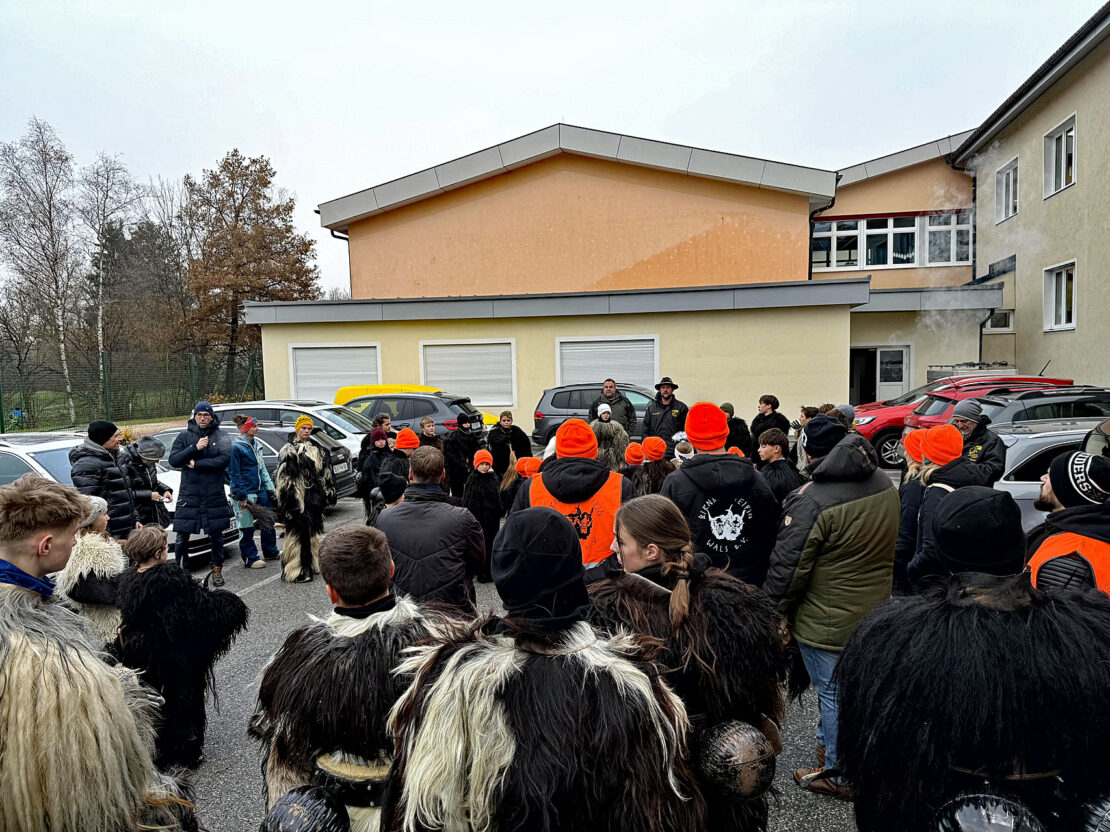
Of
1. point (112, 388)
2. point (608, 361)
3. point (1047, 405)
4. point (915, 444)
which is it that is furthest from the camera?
point (112, 388)

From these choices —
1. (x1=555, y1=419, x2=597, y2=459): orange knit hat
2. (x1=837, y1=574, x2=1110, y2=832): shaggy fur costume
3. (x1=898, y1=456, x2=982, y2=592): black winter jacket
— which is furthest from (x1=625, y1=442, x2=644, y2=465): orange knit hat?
(x1=837, y1=574, x2=1110, y2=832): shaggy fur costume

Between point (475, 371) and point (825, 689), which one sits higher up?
point (475, 371)

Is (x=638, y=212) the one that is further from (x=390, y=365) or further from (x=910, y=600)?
(x=910, y=600)

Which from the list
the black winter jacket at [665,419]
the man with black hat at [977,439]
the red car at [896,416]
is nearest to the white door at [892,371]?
the red car at [896,416]

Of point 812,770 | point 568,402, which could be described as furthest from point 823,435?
point 568,402

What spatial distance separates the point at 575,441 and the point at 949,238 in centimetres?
2480

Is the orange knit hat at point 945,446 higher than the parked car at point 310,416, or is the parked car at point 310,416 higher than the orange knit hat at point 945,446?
the orange knit hat at point 945,446

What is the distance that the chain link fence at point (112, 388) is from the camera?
1711cm

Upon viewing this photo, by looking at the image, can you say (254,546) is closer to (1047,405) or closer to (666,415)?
(666,415)

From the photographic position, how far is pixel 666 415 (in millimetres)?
9906

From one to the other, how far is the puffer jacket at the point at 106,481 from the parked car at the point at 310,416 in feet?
17.3

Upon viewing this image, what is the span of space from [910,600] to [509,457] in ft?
19.2

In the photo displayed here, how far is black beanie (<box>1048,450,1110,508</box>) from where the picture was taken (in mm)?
2746

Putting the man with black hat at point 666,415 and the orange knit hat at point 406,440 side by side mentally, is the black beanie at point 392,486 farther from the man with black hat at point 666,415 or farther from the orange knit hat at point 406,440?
the man with black hat at point 666,415
